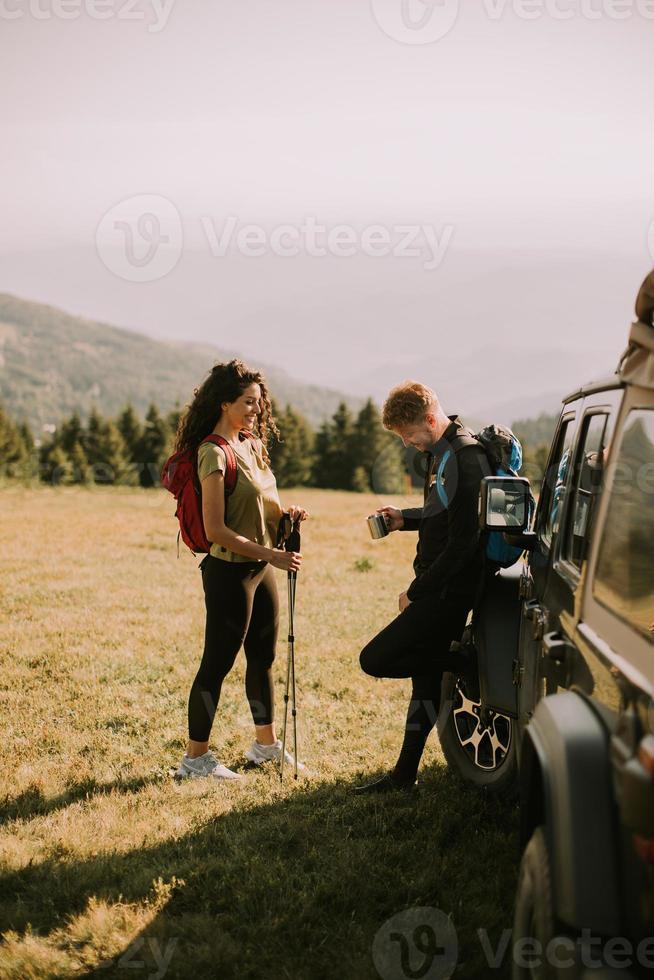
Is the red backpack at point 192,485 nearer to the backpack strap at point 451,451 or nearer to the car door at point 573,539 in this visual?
the backpack strap at point 451,451

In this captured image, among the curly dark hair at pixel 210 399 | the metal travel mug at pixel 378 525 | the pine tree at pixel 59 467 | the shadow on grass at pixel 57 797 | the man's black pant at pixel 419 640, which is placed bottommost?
the pine tree at pixel 59 467

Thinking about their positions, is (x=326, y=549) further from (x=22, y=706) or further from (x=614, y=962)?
(x=614, y=962)

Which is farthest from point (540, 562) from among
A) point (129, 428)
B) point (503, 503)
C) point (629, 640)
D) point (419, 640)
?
point (129, 428)

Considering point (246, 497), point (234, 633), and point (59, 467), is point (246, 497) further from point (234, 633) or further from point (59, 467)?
point (59, 467)

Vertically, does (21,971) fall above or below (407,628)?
below

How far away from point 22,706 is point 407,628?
3.83m

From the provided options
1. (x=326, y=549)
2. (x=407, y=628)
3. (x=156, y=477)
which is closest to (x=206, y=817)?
(x=407, y=628)

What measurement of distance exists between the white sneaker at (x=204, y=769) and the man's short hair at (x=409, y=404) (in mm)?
2527

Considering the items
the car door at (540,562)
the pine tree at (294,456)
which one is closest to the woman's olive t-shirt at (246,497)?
the car door at (540,562)

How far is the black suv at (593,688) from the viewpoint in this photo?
2090 millimetres

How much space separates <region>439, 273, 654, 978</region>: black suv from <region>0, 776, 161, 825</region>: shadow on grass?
2.68 m

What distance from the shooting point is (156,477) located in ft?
211

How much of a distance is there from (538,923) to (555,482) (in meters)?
2.16

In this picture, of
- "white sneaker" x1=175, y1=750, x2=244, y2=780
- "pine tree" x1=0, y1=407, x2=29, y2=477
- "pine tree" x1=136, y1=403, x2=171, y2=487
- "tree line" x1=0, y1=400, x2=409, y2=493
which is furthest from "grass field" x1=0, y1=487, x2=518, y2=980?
"pine tree" x1=0, y1=407, x2=29, y2=477
